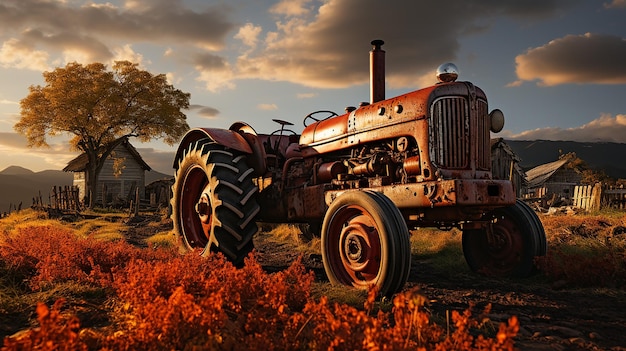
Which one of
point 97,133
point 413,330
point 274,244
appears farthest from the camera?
point 97,133

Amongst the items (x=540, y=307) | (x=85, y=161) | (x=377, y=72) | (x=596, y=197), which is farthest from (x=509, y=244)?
(x=85, y=161)

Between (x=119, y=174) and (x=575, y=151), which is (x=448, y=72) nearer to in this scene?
(x=119, y=174)

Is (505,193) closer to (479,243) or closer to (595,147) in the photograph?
(479,243)

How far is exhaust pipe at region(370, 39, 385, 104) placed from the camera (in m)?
5.55

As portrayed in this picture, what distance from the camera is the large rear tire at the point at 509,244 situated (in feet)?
17.5

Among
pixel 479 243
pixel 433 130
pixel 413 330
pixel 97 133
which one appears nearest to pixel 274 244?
pixel 479 243

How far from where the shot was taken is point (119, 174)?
1261 inches

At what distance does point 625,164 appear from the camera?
275 ft

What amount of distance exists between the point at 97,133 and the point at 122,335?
30068mm

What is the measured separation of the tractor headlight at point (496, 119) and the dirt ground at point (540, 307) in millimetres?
1727

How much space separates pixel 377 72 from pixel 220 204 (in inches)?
97.1

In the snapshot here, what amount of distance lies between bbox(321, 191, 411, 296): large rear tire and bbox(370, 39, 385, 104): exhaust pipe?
1586 mm

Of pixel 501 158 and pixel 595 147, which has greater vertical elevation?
pixel 595 147

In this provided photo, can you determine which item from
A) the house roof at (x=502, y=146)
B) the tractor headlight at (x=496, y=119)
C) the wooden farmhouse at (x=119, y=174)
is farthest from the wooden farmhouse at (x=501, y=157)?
the wooden farmhouse at (x=119, y=174)
